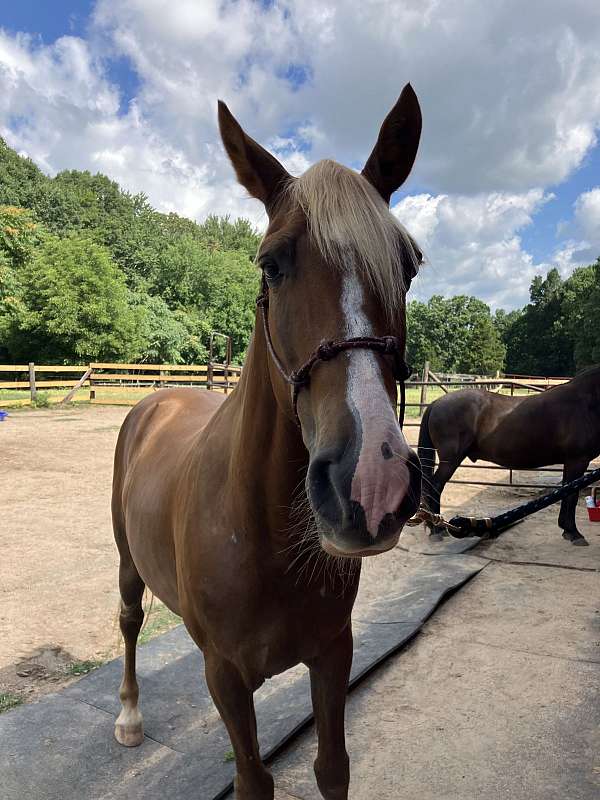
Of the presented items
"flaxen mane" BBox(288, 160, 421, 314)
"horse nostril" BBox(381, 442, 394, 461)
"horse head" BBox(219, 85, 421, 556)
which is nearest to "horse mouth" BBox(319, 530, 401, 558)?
"horse head" BBox(219, 85, 421, 556)

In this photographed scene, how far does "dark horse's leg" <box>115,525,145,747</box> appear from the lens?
2549mm

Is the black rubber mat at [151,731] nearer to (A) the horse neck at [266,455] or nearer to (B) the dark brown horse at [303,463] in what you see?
(B) the dark brown horse at [303,463]

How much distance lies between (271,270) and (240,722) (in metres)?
1.39

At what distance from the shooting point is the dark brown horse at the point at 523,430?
6.22 m

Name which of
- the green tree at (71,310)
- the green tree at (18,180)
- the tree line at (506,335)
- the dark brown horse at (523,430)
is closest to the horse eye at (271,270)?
the dark brown horse at (523,430)

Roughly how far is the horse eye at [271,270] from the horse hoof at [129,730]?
7.70 feet

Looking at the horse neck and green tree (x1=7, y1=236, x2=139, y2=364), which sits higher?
green tree (x1=7, y1=236, x2=139, y2=364)

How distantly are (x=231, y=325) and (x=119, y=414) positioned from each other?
1891cm

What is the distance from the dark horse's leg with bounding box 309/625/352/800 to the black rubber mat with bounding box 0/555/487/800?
0.63 meters

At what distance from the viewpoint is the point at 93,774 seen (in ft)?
7.66

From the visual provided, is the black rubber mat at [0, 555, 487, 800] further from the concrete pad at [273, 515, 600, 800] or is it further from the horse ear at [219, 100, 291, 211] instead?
the horse ear at [219, 100, 291, 211]

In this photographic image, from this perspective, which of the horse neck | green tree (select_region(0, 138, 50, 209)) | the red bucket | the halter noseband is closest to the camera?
the halter noseband

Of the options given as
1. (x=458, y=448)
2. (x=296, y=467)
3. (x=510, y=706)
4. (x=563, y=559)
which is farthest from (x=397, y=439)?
(x=458, y=448)

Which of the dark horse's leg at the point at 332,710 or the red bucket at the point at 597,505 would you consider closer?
the dark horse's leg at the point at 332,710
